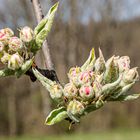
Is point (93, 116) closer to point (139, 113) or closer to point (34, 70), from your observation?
point (139, 113)

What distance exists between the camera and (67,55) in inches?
611

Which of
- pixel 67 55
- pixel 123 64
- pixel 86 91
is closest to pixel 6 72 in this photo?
pixel 86 91

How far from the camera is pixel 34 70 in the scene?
4.87ft

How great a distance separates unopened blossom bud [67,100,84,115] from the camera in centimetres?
140

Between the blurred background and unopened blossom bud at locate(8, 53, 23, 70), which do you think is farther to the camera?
the blurred background

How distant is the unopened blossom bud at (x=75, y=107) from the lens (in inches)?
55.3

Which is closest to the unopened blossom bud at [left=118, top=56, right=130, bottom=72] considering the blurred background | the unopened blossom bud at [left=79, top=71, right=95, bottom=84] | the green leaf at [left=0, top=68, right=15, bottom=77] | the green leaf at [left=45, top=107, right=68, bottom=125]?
the unopened blossom bud at [left=79, top=71, right=95, bottom=84]

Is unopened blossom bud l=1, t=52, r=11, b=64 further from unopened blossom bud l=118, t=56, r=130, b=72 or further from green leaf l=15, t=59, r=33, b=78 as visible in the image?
unopened blossom bud l=118, t=56, r=130, b=72

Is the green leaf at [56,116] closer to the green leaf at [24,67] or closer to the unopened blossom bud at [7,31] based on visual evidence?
the green leaf at [24,67]

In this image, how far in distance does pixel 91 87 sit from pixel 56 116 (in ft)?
0.52

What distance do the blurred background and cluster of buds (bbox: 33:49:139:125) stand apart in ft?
32.3

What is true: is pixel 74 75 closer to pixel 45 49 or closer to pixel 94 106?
pixel 94 106

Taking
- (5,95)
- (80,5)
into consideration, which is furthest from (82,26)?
(5,95)

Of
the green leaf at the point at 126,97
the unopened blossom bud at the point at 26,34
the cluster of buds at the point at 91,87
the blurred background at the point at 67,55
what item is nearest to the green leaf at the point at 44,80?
the cluster of buds at the point at 91,87
